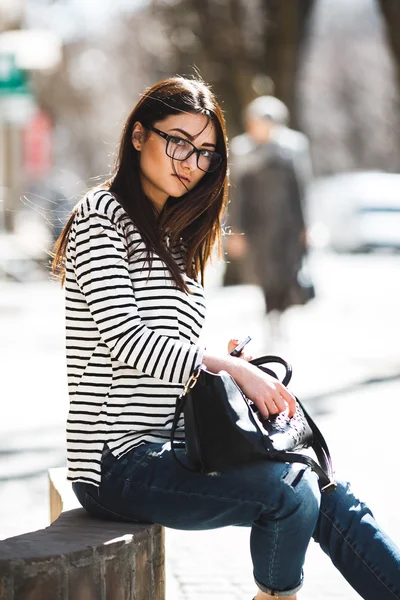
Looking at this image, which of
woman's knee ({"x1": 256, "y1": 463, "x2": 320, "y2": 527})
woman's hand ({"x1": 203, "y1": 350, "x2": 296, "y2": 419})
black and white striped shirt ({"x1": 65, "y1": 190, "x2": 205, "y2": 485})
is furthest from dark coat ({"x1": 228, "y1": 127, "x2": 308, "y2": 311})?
woman's knee ({"x1": 256, "y1": 463, "x2": 320, "y2": 527})

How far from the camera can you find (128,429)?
3016mm

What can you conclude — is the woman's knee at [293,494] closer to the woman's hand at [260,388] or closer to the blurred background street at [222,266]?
the woman's hand at [260,388]

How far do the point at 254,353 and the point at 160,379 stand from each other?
6.10 metres

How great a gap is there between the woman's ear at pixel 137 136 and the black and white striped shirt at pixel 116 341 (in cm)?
20

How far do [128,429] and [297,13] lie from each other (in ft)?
50.5

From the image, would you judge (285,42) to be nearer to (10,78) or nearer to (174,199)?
(10,78)

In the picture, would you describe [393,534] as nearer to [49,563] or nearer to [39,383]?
[49,563]

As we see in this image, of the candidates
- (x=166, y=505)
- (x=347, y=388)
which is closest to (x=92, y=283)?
(x=166, y=505)

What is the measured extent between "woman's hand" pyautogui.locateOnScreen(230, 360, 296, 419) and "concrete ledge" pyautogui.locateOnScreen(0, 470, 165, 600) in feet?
1.43

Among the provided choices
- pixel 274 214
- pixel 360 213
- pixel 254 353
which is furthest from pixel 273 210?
pixel 360 213

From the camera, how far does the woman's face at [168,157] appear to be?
323 cm

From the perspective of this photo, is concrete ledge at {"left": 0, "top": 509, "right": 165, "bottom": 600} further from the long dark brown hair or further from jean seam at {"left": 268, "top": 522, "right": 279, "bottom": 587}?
the long dark brown hair

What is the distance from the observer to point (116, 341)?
297cm

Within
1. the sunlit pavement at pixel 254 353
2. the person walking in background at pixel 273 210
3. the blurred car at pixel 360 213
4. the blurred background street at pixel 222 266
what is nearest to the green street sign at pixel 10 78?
the blurred background street at pixel 222 266
